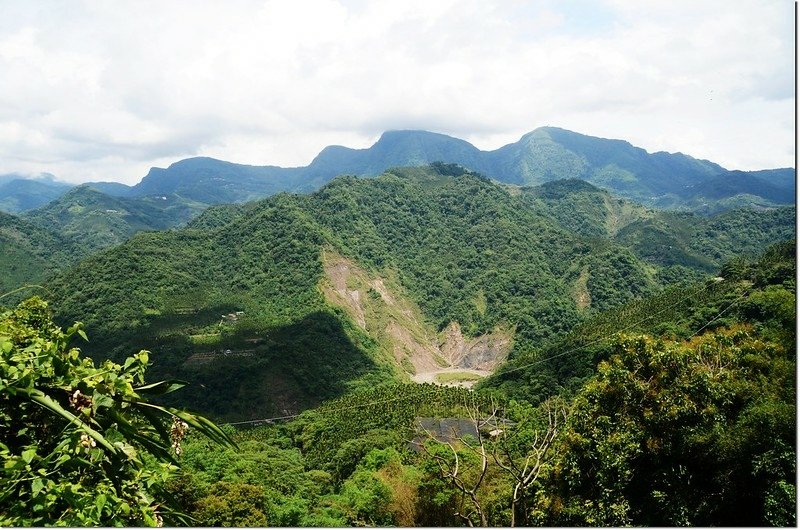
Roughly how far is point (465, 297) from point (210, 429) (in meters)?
112

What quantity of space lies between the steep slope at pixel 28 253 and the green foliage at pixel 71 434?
126 m

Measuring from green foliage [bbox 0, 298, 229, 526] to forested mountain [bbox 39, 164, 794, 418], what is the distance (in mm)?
63041

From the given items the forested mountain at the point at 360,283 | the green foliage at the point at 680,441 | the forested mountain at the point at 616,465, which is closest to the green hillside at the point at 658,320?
the forested mountain at the point at 616,465

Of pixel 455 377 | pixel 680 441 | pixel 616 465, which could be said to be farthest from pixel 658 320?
pixel 616 465

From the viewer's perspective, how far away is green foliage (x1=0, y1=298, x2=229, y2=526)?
7.11 ft

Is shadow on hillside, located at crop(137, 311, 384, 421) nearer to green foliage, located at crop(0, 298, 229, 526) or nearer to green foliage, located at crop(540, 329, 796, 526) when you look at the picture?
green foliage, located at crop(540, 329, 796, 526)

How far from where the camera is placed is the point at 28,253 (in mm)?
135000

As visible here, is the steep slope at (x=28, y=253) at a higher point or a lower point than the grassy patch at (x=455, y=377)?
higher

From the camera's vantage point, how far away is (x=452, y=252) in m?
132

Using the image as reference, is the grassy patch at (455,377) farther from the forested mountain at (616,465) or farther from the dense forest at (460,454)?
the forested mountain at (616,465)

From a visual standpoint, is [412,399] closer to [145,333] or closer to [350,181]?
[145,333]

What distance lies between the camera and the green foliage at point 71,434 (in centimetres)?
217

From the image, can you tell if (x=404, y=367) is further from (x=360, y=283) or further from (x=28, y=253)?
(x=28, y=253)

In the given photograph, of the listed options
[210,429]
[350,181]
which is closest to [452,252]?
[350,181]
